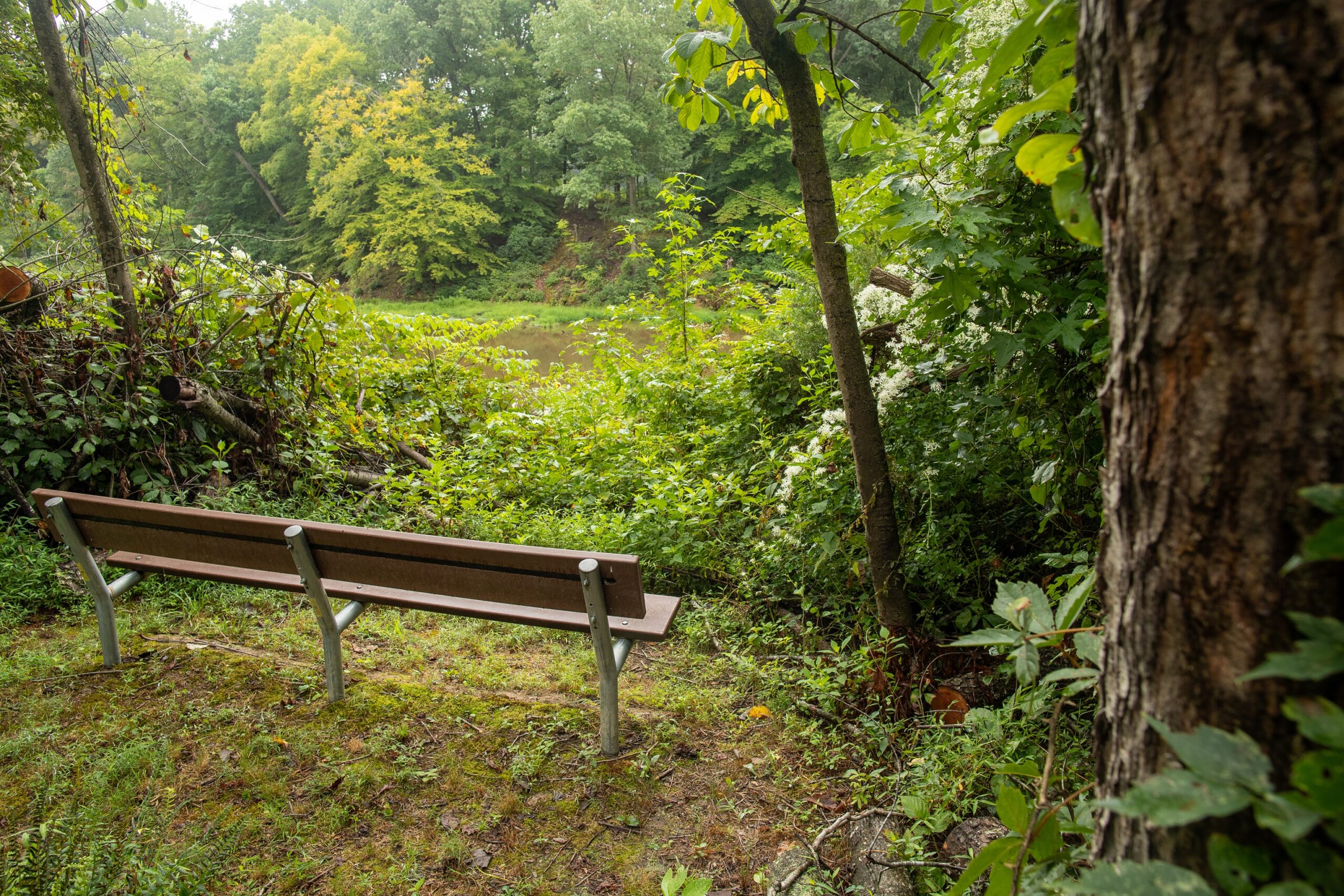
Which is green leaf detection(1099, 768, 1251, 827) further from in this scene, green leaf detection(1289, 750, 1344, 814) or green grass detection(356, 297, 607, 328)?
green grass detection(356, 297, 607, 328)

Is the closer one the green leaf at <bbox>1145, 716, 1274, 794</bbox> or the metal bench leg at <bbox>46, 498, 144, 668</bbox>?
the green leaf at <bbox>1145, 716, 1274, 794</bbox>

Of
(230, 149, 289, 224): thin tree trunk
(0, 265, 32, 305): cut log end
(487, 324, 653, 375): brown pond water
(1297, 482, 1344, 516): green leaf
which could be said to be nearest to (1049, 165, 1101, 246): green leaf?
(1297, 482, 1344, 516): green leaf

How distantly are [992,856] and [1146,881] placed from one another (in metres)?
0.36

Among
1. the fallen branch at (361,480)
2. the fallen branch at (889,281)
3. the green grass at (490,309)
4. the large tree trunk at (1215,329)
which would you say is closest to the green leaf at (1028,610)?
the large tree trunk at (1215,329)

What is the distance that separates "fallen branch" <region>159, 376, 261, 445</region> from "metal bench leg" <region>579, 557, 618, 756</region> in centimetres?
381

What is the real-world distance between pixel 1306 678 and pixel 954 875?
1.42 metres

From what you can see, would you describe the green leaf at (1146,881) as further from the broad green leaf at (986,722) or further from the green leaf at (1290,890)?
the broad green leaf at (986,722)

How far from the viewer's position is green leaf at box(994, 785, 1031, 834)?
988mm

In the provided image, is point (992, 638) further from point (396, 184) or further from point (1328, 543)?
point (396, 184)

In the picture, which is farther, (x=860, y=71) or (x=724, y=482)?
(x=860, y=71)

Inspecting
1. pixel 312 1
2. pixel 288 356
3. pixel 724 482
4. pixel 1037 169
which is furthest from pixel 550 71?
pixel 1037 169

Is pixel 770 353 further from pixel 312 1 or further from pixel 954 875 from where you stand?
pixel 312 1

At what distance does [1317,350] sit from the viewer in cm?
62

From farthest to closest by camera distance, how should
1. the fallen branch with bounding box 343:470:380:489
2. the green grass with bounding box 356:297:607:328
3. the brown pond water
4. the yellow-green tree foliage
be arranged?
the yellow-green tree foliage → the green grass with bounding box 356:297:607:328 → the brown pond water → the fallen branch with bounding box 343:470:380:489
